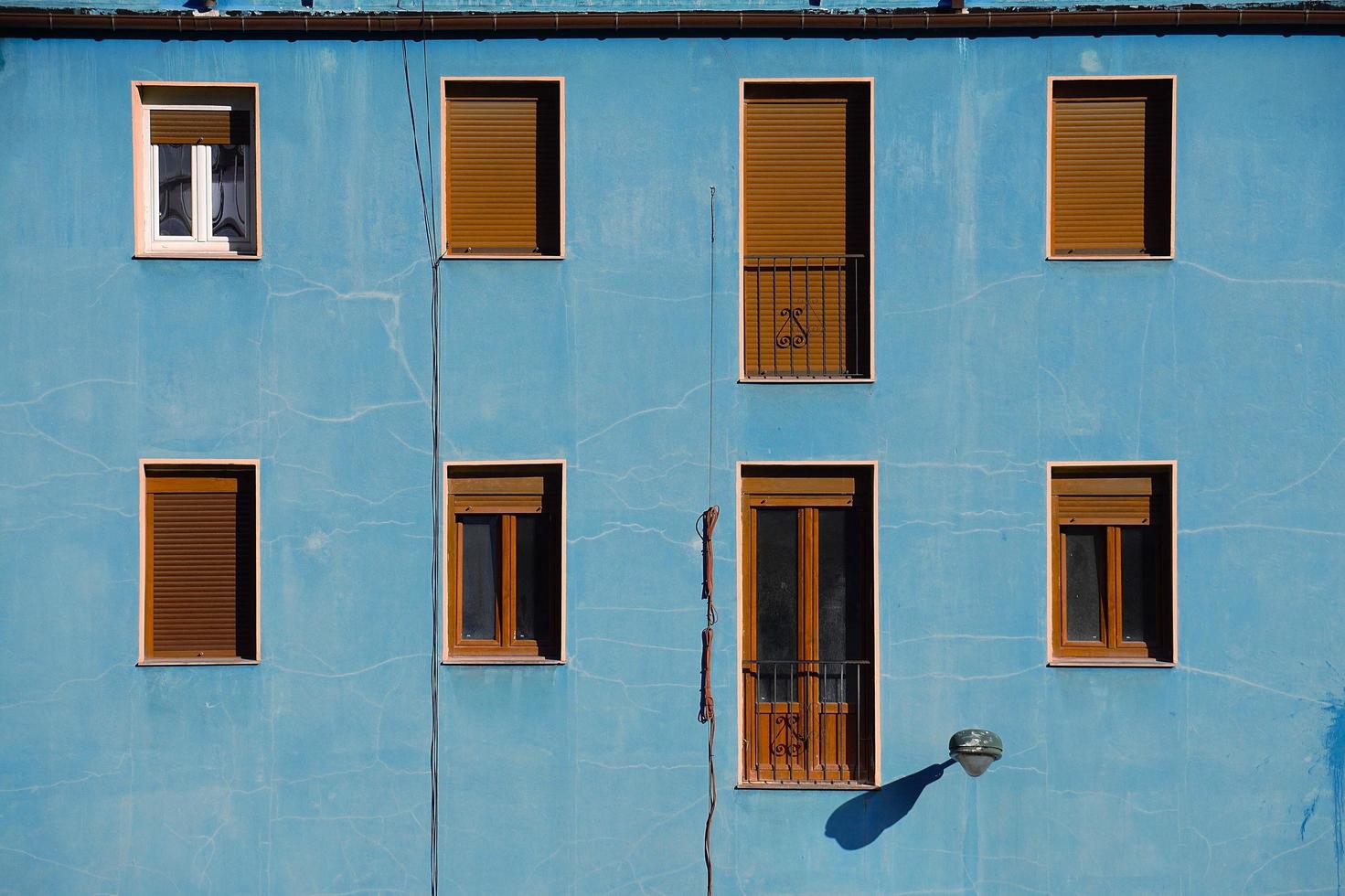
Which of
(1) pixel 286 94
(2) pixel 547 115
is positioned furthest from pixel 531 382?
(1) pixel 286 94

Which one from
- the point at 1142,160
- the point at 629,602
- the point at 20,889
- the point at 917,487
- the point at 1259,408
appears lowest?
the point at 20,889

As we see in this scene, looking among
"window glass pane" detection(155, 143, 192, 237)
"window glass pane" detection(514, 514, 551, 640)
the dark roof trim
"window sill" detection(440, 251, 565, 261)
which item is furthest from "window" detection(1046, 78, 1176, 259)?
"window glass pane" detection(155, 143, 192, 237)

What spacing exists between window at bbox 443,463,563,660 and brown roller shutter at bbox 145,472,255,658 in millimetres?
1509

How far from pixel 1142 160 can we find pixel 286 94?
6339mm

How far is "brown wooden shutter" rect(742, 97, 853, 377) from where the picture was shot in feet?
31.8

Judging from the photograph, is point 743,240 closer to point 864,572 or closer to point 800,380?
point 800,380

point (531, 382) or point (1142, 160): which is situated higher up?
point (1142, 160)

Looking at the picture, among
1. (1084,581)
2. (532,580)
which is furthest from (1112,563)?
(532,580)

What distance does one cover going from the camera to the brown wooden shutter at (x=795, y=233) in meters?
9.70

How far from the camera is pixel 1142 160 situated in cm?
972

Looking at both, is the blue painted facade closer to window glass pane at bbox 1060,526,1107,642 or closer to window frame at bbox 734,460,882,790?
window frame at bbox 734,460,882,790

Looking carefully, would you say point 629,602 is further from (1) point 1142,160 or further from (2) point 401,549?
(1) point 1142,160

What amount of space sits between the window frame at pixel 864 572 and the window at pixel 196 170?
13.6 ft

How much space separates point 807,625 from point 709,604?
0.81 metres
